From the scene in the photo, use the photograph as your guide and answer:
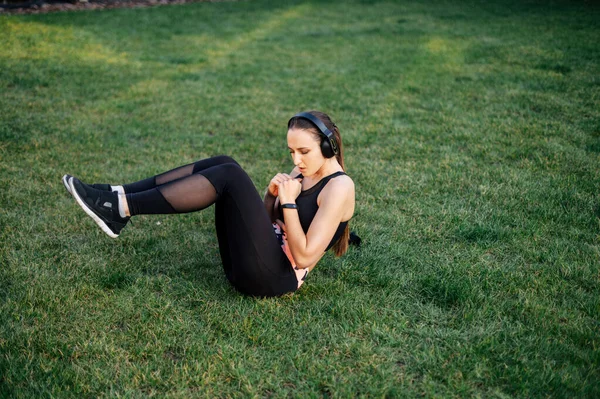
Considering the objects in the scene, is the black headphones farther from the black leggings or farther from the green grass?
the green grass

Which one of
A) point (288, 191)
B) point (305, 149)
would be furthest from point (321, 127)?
point (288, 191)

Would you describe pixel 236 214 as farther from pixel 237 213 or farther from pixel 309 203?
pixel 309 203

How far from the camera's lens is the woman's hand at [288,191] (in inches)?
131

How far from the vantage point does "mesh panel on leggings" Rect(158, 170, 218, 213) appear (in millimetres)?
3504

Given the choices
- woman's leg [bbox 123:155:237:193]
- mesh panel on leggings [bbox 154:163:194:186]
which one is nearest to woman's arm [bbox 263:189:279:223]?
woman's leg [bbox 123:155:237:193]

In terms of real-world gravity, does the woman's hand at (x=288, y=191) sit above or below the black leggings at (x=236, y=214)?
above

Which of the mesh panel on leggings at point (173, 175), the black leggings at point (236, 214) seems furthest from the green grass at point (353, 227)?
the mesh panel on leggings at point (173, 175)

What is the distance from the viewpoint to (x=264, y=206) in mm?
3428

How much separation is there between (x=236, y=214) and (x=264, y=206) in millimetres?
210

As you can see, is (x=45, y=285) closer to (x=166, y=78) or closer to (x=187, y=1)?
(x=166, y=78)

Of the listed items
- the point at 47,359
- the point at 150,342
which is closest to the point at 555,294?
the point at 150,342

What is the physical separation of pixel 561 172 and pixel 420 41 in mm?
7513

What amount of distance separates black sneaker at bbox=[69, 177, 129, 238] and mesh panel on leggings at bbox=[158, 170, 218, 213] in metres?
0.37

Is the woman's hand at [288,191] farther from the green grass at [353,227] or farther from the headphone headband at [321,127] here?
the green grass at [353,227]
